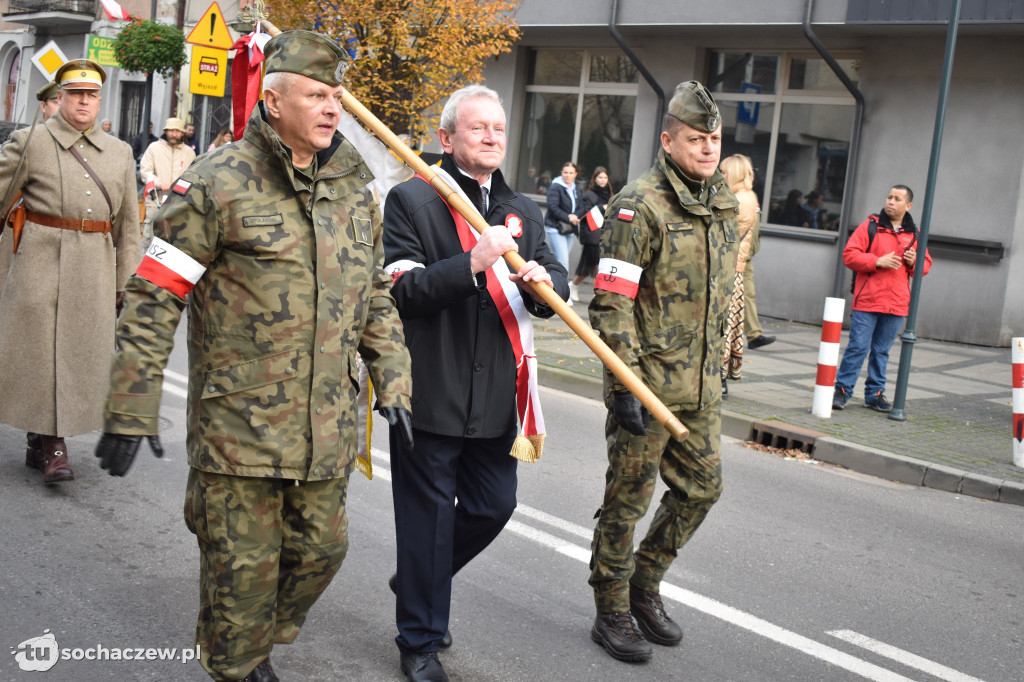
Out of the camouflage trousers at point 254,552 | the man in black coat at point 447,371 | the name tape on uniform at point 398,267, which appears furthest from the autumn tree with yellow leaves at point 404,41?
the camouflage trousers at point 254,552

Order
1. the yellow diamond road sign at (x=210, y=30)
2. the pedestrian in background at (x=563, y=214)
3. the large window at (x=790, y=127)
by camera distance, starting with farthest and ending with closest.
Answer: the large window at (x=790, y=127) < the pedestrian in background at (x=563, y=214) < the yellow diamond road sign at (x=210, y=30)

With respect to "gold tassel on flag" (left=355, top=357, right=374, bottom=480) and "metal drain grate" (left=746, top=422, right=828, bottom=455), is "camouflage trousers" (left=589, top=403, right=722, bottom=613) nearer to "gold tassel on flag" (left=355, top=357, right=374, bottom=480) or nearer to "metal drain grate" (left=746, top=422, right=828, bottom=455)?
"gold tassel on flag" (left=355, top=357, right=374, bottom=480)

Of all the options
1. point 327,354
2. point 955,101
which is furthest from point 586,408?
point 955,101

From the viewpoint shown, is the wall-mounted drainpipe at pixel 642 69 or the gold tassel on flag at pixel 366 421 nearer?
the gold tassel on flag at pixel 366 421

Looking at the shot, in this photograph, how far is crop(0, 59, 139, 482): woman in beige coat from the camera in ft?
18.1

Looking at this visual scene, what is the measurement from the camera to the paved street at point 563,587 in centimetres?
398

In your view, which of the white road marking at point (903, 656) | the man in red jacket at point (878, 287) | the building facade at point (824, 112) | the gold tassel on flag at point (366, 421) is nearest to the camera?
the gold tassel on flag at point (366, 421)

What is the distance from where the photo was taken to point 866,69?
14219 millimetres

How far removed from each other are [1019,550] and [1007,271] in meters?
7.99

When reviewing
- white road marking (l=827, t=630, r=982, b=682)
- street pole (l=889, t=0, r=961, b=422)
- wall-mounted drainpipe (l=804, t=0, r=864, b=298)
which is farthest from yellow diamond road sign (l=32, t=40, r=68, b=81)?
white road marking (l=827, t=630, r=982, b=682)

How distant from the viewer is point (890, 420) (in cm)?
877

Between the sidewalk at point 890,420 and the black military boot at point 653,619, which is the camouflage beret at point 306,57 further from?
the sidewalk at point 890,420

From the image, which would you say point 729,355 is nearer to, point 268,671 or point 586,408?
point 586,408

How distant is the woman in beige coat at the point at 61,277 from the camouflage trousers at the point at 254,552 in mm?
2839
